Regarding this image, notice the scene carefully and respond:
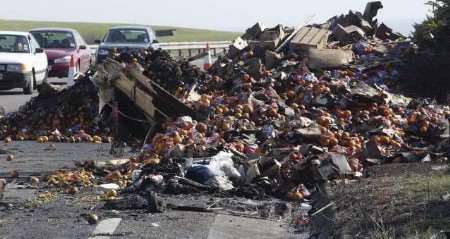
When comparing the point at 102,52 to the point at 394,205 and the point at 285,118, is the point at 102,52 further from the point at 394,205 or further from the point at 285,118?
the point at 394,205

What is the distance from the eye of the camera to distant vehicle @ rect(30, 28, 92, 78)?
3031cm

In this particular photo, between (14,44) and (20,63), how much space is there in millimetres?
1551

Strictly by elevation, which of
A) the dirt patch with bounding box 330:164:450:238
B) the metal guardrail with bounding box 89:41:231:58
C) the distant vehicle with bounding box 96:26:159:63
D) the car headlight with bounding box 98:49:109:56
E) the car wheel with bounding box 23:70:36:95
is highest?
the dirt patch with bounding box 330:164:450:238

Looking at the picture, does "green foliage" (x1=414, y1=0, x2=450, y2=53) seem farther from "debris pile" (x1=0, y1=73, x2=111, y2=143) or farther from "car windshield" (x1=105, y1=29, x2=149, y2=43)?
"car windshield" (x1=105, y1=29, x2=149, y2=43)

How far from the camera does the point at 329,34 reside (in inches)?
835

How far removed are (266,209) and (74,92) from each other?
8434mm

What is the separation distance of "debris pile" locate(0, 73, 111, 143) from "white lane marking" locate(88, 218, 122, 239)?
23.8 ft

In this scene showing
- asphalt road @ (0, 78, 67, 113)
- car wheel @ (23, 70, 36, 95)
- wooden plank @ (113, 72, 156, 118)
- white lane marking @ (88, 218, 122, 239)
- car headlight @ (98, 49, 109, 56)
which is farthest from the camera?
car headlight @ (98, 49, 109, 56)

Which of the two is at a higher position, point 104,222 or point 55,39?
point 104,222

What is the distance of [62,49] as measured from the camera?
30969 mm

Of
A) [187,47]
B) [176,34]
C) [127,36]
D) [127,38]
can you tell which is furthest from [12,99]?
[176,34]

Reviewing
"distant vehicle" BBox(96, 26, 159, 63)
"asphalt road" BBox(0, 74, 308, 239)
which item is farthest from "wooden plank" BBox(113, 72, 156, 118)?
"distant vehicle" BBox(96, 26, 159, 63)

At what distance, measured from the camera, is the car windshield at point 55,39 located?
3118 cm

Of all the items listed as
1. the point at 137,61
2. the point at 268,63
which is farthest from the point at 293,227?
the point at 268,63
